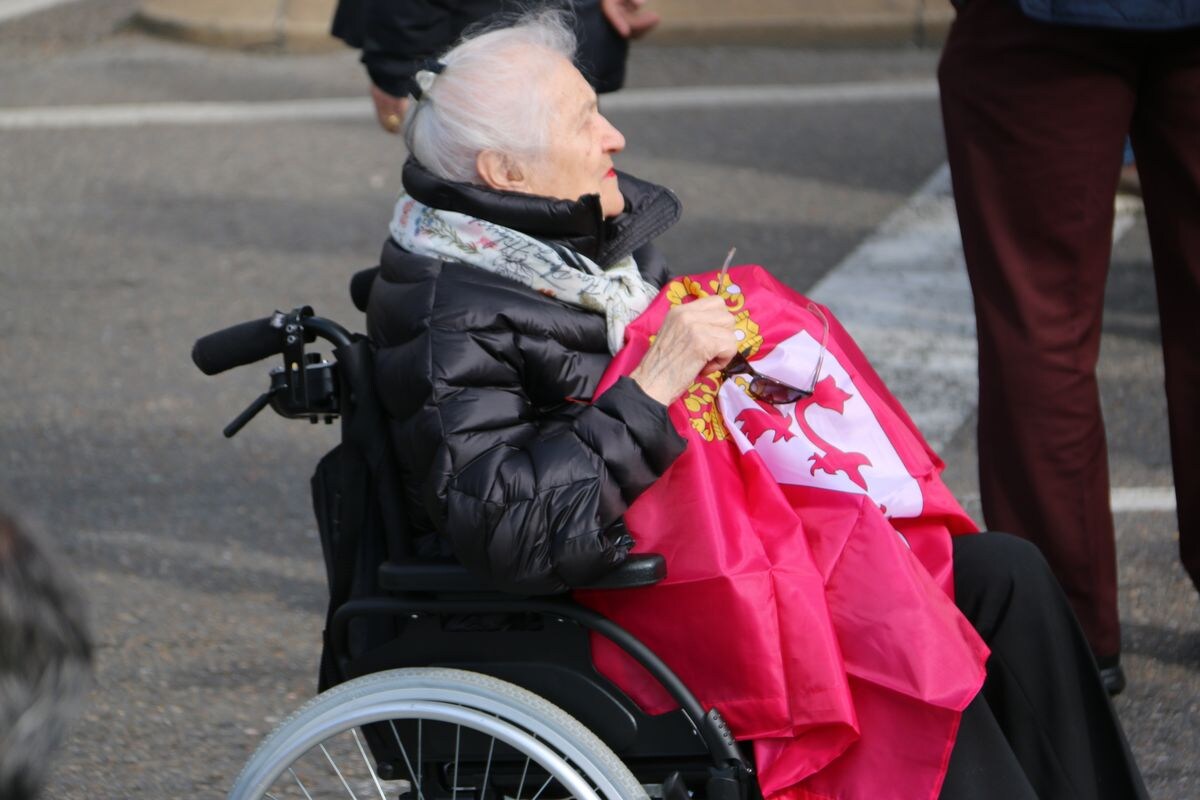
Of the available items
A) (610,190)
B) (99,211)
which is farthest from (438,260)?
(99,211)

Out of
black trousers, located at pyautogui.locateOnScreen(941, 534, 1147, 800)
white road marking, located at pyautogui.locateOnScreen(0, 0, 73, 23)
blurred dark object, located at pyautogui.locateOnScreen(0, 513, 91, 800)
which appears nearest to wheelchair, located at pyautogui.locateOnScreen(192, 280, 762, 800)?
black trousers, located at pyautogui.locateOnScreen(941, 534, 1147, 800)

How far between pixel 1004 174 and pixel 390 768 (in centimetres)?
160

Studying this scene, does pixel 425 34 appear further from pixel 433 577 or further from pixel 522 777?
pixel 522 777

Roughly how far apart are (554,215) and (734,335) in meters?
0.32

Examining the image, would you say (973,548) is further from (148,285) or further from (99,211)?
(99,211)

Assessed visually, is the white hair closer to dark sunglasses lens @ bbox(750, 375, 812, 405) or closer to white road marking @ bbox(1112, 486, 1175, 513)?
dark sunglasses lens @ bbox(750, 375, 812, 405)

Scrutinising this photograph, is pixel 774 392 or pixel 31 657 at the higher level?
pixel 31 657

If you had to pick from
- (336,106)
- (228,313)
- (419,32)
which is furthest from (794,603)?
(336,106)

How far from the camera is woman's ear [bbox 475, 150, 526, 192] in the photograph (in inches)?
107

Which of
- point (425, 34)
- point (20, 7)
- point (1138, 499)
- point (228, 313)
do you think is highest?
point (425, 34)

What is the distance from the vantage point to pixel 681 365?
254cm

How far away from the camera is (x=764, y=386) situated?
104 inches

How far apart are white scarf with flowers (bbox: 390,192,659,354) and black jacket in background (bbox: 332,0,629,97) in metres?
1.46

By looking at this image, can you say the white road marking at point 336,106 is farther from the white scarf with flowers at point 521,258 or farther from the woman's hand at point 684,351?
the woman's hand at point 684,351
